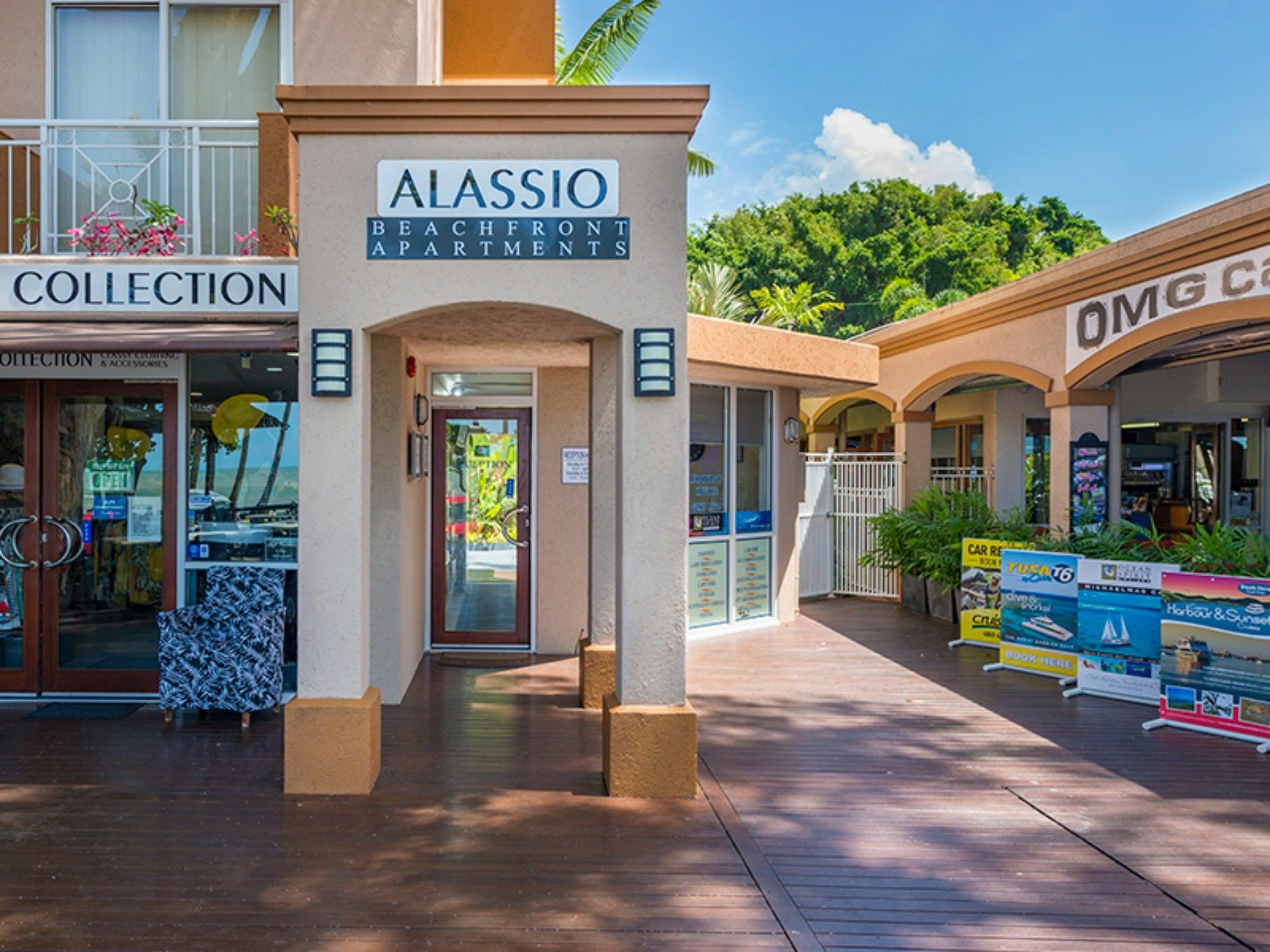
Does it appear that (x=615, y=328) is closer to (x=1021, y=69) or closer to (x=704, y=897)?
(x=704, y=897)

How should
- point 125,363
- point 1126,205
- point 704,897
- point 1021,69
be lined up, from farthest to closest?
point 1021,69 < point 1126,205 < point 125,363 < point 704,897

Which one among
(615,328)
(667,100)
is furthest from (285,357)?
(667,100)

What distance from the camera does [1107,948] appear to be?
366cm

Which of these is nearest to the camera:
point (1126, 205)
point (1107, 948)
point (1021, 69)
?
point (1107, 948)

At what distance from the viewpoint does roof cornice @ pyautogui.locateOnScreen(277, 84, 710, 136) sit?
5.14m

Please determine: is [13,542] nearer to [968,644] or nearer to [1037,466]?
[968,644]

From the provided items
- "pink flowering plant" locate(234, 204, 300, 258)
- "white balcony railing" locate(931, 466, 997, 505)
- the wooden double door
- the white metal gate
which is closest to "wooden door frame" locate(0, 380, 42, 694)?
the wooden double door

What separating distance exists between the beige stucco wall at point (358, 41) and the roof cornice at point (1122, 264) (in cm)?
644

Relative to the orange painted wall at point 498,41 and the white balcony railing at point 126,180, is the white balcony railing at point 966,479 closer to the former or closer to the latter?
the orange painted wall at point 498,41

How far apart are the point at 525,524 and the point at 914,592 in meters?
5.53

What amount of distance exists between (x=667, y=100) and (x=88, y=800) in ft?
16.5

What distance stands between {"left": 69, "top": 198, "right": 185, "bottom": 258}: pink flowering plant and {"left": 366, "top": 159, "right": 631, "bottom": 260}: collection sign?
8.03ft

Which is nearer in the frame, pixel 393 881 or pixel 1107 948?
pixel 1107 948

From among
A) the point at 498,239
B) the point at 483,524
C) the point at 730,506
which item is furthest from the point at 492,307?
the point at 730,506
